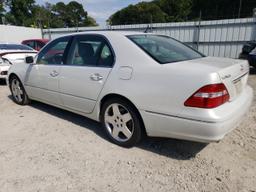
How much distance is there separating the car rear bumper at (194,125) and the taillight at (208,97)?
16 centimetres

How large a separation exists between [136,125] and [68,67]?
144 cm

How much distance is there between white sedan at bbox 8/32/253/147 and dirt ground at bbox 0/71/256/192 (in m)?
0.33

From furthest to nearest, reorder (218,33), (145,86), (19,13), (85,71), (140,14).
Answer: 1. (140,14)
2. (19,13)
3. (218,33)
4. (85,71)
5. (145,86)

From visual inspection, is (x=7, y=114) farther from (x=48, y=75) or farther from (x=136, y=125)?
(x=136, y=125)

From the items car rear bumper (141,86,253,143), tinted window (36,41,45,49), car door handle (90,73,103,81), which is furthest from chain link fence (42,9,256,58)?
car rear bumper (141,86,253,143)

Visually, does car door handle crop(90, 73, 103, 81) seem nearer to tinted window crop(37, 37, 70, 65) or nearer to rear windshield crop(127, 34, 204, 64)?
rear windshield crop(127, 34, 204, 64)

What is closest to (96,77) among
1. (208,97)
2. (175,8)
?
(208,97)

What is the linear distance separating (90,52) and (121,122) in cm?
115

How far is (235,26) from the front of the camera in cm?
1102

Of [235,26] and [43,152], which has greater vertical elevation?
[235,26]

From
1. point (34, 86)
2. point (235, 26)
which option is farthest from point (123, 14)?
point (34, 86)

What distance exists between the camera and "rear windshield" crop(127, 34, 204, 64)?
2.68 metres

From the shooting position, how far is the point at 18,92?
15.3ft

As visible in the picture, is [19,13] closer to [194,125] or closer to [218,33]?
[218,33]
